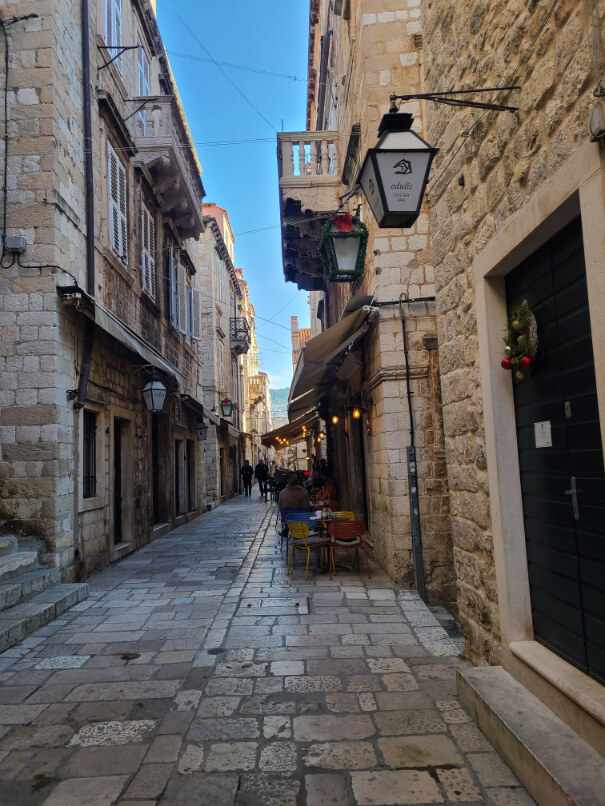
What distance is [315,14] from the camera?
1647 cm

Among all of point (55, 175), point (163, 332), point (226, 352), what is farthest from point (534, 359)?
point (226, 352)

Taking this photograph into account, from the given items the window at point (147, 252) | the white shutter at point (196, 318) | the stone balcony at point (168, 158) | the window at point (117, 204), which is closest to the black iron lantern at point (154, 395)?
the window at point (117, 204)

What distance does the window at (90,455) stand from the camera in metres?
8.79

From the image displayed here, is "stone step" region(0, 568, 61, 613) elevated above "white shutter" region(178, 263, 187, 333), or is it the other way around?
"white shutter" region(178, 263, 187, 333)

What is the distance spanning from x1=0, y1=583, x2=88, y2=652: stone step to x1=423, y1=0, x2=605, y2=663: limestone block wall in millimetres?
4028

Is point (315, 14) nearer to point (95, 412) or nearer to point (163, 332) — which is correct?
point (163, 332)

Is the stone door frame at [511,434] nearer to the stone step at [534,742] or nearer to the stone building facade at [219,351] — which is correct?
the stone step at [534,742]

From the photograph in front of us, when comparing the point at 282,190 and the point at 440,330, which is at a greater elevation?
the point at 282,190

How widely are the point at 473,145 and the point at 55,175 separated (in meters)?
6.00

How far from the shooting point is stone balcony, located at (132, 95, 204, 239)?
11.5 meters

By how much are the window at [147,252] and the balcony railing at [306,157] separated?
3369 millimetres

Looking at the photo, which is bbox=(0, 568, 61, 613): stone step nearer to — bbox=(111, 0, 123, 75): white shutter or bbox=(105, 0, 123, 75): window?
bbox=(105, 0, 123, 75): window

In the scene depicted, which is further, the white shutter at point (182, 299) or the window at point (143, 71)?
the white shutter at point (182, 299)

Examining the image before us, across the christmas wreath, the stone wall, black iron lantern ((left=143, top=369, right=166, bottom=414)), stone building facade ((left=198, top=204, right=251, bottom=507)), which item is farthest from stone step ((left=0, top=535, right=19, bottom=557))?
stone building facade ((left=198, top=204, right=251, bottom=507))
